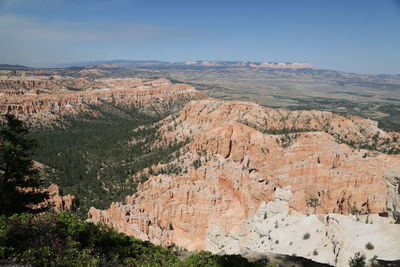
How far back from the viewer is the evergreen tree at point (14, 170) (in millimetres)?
20266

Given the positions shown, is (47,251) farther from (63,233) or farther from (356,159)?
(356,159)

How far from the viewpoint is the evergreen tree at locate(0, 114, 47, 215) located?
20.3 metres

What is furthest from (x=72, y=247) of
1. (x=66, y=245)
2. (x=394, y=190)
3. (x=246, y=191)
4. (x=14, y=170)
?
(x=246, y=191)

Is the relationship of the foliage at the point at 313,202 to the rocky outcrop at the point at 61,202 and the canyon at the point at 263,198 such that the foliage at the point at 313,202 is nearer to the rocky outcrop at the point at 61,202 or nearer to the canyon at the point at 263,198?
the canyon at the point at 263,198

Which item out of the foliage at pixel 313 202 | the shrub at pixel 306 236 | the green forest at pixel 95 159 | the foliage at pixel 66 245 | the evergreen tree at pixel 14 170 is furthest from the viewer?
the green forest at pixel 95 159

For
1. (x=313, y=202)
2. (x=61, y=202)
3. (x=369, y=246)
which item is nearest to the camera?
(x=369, y=246)

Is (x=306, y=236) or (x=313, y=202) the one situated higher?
(x=306, y=236)

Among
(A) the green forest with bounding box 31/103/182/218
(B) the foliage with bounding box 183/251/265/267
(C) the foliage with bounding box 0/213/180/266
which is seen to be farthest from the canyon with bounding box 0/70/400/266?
(C) the foliage with bounding box 0/213/180/266

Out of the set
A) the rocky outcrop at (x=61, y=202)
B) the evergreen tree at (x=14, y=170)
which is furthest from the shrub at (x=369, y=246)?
the rocky outcrop at (x=61, y=202)

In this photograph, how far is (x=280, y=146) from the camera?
208ft

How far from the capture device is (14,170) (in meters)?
21.0

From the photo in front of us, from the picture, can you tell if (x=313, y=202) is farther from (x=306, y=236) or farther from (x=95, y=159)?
(x=95, y=159)

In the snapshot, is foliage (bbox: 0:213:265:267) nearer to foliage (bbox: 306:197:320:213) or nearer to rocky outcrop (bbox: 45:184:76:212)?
foliage (bbox: 306:197:320:213)

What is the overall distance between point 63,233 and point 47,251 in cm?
231
